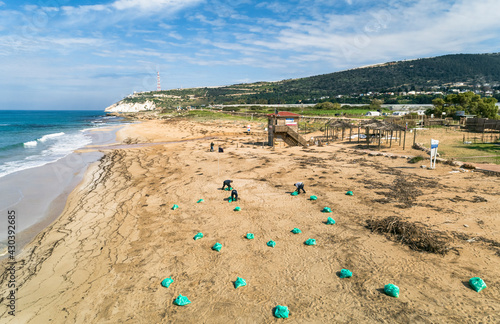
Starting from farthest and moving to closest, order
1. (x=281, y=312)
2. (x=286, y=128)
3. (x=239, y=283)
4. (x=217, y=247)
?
(x=286, y=128) < (x=217, y=247) < (x=239, y=283) < (x=281, y=312)

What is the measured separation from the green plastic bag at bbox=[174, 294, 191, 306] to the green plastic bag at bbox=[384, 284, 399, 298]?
14.6ft

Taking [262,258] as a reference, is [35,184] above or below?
above

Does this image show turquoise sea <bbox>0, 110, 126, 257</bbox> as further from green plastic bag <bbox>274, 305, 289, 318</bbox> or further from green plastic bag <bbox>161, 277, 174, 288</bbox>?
green plastic bag <bbox>274, 305, 289, 318</bbox>

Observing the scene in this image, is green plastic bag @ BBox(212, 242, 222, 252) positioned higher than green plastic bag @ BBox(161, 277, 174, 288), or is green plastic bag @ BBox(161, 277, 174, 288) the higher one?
green plastic bag @ BBox(212, 242, 222, 252)

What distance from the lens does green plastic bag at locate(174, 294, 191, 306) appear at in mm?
5787

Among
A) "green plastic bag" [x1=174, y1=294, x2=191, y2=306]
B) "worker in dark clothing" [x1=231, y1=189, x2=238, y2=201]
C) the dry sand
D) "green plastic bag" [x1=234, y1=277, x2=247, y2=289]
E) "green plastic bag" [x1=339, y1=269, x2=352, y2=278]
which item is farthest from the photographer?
"worker in dark clothing" [x1=231, y1=189, x2=238, y2=201]

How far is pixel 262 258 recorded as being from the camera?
293 inches

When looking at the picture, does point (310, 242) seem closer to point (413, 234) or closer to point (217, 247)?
point (217, 247)

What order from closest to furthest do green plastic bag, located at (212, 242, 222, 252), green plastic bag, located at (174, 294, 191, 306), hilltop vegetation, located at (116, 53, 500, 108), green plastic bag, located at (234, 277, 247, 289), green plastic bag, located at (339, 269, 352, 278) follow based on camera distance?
green plastic bag, located at (174, 294, 191, 306)
green plastic bag, located at (234, 277, 247, 289)
green plastic bag, located at (339, 269, 352, 278)
green plastic bag, located at (212, 242, 222, 252)
hilltop vegetation, located at (116, 53, 500, 108)

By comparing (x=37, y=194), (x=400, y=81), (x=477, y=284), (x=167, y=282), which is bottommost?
(x=167, y=282)

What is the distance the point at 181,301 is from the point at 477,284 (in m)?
6.60

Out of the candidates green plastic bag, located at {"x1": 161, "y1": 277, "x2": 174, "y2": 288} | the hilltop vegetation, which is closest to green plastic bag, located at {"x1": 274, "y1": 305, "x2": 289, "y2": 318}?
green plastic bag, located at {"x1": 161, "y1": 277, "x2": 174, "y2": 288}

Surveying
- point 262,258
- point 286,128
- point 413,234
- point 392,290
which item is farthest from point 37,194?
point 286,128

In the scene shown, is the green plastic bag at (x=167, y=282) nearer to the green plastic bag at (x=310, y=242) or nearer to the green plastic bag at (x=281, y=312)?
the green plastic bag at (x=281, y=312)
